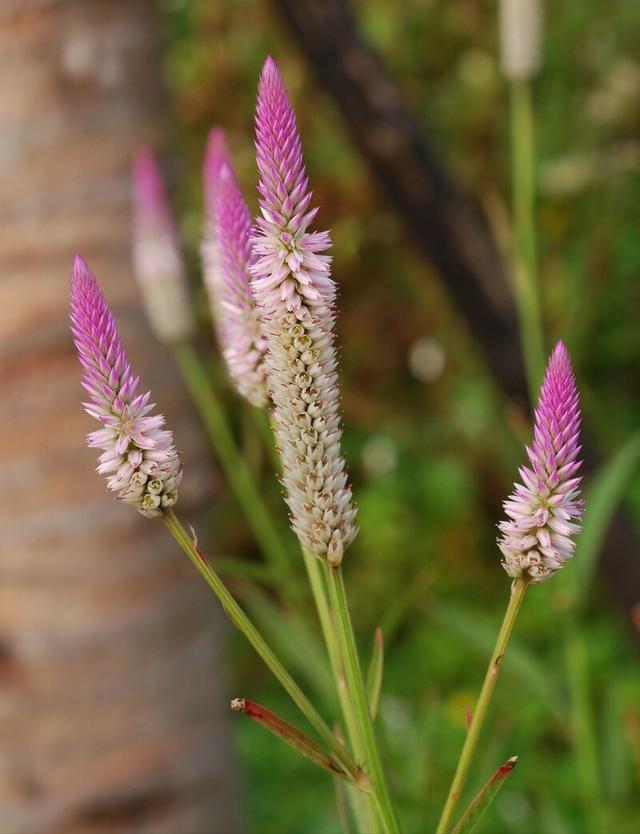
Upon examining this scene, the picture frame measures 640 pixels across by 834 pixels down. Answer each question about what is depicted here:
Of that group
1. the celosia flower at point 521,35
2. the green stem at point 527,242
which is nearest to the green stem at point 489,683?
the green stem at point 527,242

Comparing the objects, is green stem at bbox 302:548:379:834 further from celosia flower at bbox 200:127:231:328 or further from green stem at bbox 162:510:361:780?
celosia flower at bbox 200:127:231:328

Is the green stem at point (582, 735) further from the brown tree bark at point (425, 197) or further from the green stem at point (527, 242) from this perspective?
the brown tree bark at point (425, 197)

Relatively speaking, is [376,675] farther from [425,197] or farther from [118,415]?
[425,197]

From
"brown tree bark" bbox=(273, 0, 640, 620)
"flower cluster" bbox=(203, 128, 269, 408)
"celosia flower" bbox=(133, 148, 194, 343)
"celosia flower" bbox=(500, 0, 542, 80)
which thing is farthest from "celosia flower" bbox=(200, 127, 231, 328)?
"brown tree bark" bbox=(273, 0, 640, 620)

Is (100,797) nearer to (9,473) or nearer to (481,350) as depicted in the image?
(9,473)

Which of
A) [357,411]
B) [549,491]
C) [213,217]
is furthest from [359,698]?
[357,411]
